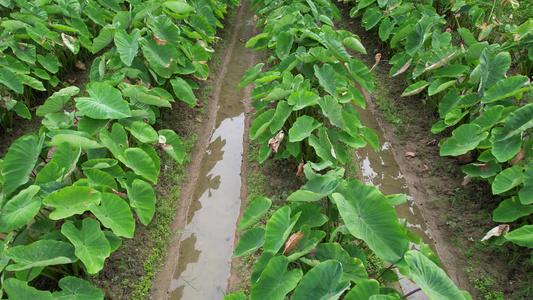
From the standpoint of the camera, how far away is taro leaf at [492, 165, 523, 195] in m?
2.34

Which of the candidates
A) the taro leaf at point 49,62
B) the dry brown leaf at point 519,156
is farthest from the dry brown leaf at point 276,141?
the taro leaf at point 49,62

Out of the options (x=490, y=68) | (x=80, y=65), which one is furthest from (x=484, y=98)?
(x=80, y=65)

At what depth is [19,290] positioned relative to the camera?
1.76m

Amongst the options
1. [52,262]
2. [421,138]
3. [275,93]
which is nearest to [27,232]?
[52,262]

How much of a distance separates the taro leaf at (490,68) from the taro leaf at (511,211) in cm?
99

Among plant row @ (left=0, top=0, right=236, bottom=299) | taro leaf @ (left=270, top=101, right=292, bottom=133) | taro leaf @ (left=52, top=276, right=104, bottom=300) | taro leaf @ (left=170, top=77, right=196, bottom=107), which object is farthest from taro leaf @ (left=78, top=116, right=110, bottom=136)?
taro leaf @ (left=270, top=101, right=292, bottom=133)

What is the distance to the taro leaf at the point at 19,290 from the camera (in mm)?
1748

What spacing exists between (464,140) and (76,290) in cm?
286

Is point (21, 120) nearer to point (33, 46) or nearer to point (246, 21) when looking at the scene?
point (33, 46)

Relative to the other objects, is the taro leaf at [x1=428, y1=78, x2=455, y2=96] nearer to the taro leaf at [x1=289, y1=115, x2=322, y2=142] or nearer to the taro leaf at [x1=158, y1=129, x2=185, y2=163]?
the taro leaf at [x1=289, y1=115, x2=322, y2=142]

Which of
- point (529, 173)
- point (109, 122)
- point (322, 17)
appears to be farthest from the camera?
point (322, 17)

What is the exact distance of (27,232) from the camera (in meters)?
2.25

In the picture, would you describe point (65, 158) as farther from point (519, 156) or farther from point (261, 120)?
point (519, 156)

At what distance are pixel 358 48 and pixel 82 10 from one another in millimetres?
3314
